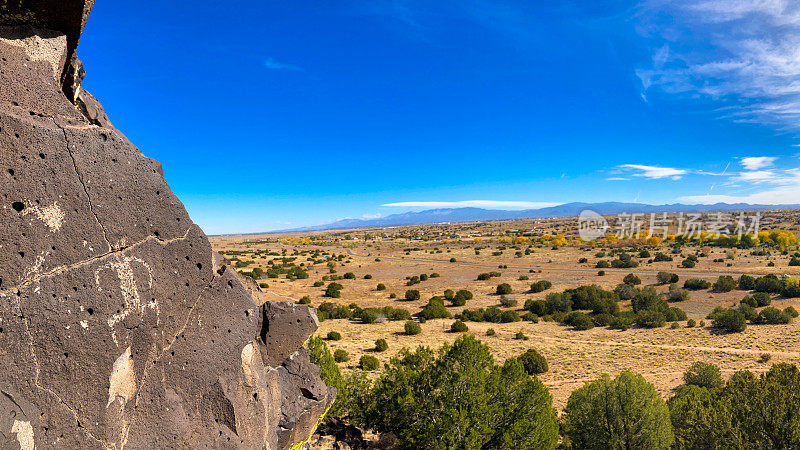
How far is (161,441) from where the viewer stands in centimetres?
578

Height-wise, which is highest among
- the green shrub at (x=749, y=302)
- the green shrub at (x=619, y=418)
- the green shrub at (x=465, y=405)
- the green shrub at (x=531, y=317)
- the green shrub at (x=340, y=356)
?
the green shrub at (x=465, y=405)

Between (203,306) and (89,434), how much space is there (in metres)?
2.28

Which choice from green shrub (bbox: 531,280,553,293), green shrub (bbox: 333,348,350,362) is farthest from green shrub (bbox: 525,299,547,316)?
green shrub (bbox: 333,348,350,362)

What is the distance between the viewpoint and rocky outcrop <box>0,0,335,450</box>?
4.71 meters

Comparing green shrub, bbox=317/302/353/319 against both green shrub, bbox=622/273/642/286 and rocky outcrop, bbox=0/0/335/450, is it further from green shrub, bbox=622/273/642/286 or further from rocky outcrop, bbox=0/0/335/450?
green shrub, bbox=622/273/642/286

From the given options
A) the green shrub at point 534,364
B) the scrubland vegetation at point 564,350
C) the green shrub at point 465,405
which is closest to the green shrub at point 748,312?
the scrubland vegetation at point 564,350

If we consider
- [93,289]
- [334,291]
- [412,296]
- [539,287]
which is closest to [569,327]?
[539,287]

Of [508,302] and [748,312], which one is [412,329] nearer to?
[508,302]

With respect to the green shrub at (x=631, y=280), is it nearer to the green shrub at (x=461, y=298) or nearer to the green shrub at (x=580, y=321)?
the green shrub at (x=580, y=321)

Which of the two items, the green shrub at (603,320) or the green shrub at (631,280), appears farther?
the green shrub at (631,280)

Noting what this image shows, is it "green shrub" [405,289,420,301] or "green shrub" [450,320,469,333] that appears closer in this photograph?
"green shrub" [450,320,469,333]

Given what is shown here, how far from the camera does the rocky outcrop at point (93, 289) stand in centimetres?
471

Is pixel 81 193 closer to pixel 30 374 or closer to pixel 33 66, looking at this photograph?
pixel 33 66

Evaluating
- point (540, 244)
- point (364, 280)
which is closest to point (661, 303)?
point (364, 280)
